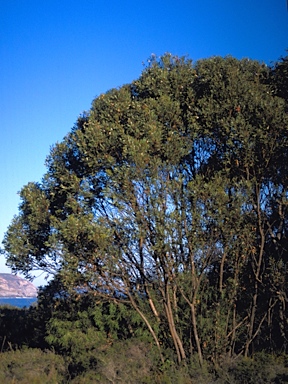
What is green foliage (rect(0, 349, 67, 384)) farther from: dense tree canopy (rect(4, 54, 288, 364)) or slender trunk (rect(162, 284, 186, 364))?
slender trunk (rect(162, 284, 186, 364))

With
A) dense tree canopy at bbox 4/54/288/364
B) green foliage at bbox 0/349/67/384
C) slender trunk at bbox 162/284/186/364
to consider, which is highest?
dense tree canopy at bbox 4/54/288/364

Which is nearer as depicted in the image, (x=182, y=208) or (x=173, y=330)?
(x=182, y=208)

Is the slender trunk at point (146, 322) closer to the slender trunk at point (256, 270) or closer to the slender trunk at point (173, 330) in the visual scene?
the slender trunk at point (173, 330)

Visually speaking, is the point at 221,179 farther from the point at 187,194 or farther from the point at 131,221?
the point at 131,221

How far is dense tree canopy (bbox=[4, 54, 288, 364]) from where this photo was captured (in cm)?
944

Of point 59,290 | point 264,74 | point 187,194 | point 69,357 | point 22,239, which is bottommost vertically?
point 69,357

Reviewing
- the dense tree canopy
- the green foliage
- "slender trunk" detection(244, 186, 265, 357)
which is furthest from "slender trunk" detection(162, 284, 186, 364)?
the green foliage

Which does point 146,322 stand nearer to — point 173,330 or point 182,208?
point 173,330

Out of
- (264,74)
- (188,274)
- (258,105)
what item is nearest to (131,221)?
(188,274)

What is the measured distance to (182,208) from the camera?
9.55 meters

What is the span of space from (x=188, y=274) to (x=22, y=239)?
3.97m

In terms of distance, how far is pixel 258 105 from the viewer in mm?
10016

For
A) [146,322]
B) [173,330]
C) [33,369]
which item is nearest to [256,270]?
[173,330]

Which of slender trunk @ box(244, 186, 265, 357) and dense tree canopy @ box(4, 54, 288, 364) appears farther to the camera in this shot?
slender trunk @ box(244, 186, 265, 357)
